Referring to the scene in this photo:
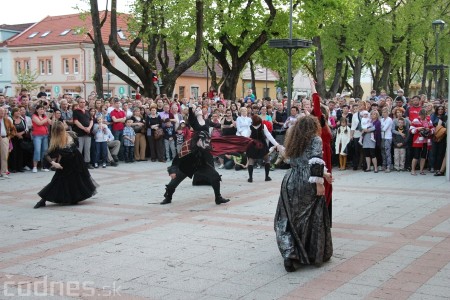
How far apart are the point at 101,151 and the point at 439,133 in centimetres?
940

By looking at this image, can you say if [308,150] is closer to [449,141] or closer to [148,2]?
[449,141]

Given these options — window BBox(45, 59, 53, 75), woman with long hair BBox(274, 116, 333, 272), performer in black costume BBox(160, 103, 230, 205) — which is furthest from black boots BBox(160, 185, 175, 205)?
window BBox(45, 59, 53, 75)

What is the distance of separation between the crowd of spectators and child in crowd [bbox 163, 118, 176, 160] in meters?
0.03

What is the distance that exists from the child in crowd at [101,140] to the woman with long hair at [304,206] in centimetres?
1133

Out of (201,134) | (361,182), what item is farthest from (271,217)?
(361,182)

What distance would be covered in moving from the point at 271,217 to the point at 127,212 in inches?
101

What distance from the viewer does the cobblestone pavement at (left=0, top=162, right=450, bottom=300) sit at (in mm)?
6109

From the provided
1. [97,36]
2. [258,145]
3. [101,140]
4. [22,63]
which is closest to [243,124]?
[258,145]

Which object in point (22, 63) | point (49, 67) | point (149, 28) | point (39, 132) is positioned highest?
point (22, 63)

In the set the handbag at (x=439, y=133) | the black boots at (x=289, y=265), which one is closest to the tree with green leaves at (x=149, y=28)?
the handbag at (x=439, y=133)

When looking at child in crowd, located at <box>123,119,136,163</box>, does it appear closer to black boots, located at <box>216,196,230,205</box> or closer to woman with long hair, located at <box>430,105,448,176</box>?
black boots, located at <box>216,196,230,205</box>

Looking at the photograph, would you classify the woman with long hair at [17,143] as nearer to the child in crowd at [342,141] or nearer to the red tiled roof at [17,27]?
the child in crowd at [342,141]

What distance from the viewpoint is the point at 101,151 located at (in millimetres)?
17719

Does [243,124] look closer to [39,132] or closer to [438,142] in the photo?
[438,142]
